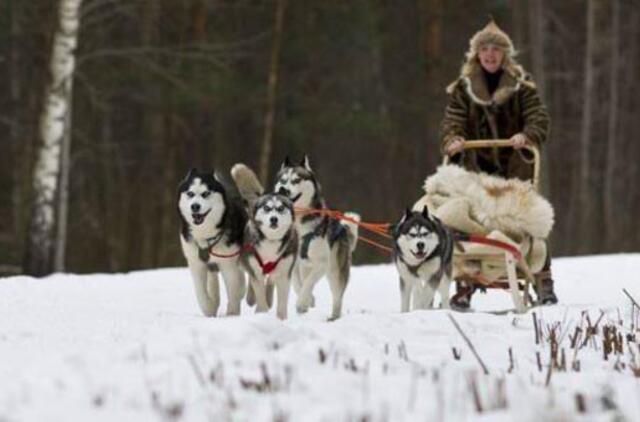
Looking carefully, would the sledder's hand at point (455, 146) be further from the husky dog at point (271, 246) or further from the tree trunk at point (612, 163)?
the tree trunk at point (612, 163)

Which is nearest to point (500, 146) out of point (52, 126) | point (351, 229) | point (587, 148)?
point (351, 229)

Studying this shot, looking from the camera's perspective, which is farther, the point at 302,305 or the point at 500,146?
the point at 500,146

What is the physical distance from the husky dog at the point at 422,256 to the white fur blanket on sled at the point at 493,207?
31 cm

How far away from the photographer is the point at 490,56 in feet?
26.3

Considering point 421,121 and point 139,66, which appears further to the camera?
point 421,121

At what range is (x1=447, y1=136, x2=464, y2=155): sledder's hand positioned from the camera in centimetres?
773

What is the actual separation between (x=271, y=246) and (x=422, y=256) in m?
1.09

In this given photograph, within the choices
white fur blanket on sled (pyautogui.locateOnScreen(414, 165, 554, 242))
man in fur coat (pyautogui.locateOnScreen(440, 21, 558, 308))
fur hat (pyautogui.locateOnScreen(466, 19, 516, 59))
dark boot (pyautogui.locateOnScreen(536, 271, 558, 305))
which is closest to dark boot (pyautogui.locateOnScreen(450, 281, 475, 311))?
man in fur coat (pyautogui.locateOnScreen(440, 21, 558, 308))

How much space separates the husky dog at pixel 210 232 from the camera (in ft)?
21.1

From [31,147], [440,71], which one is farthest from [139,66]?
[440,71]

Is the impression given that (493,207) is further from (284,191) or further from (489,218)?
(284,191)

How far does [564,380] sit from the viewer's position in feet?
14.6

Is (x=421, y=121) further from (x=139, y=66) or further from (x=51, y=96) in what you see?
(x=51, y=96)

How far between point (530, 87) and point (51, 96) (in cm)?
680
